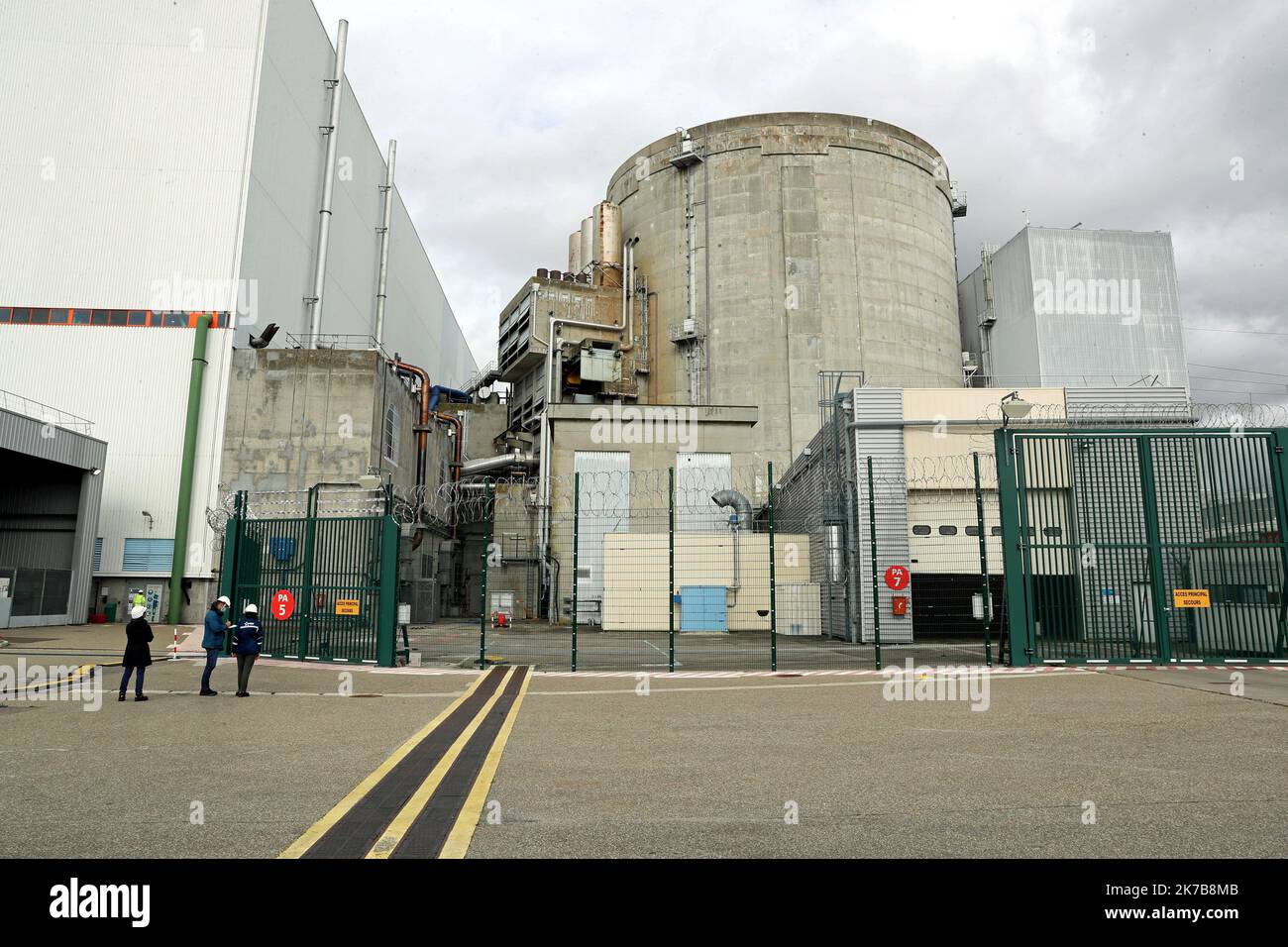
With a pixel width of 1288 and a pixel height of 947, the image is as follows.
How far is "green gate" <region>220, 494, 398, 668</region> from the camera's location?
50.8 ft

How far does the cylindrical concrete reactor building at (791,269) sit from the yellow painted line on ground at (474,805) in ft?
129

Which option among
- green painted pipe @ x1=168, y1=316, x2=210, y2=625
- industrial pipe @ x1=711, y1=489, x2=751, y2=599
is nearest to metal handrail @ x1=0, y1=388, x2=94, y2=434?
green painted pipe @ x1=168, y1=316, x2=210, y2=625

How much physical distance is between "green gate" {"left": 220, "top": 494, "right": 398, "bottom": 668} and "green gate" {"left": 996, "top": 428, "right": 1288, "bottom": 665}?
11603 mm

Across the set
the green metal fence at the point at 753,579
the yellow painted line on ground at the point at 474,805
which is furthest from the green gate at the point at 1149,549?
the yellow painted line on ground at the point at 474,805

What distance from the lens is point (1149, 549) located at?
14.6 metres

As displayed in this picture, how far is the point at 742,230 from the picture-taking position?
158ft

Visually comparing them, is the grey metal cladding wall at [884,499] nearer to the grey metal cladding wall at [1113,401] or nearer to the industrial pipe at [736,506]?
the grey metal cladding wall at [1113,401]

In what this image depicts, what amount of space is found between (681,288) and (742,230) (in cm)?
486

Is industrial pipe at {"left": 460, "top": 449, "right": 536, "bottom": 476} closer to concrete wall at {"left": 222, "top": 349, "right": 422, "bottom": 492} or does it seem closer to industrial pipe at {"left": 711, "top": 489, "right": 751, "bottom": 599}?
concrete wall at {"left": 222, "top": 349, "right": 422, "bottom": 492}

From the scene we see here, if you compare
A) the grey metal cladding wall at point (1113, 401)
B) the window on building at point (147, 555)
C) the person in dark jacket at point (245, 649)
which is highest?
the grey metal cladding wall at point (1113, 401)

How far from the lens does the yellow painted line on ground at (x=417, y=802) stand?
439 centimetres

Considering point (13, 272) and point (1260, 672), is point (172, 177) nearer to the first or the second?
point (13, 272)
